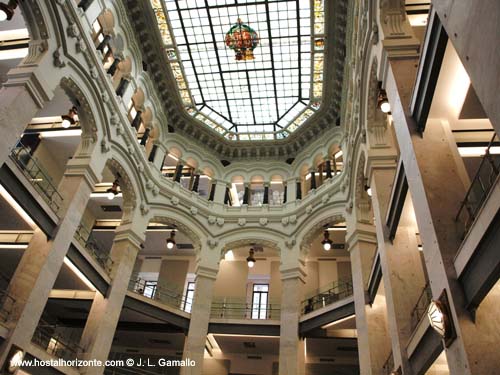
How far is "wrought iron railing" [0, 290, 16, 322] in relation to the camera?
417 inches

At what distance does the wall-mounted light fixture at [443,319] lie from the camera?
18.0ft

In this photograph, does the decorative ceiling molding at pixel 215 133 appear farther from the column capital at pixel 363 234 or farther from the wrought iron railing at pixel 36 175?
the column capital at pixel 363 234

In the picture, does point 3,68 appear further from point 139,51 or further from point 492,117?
point 492,117

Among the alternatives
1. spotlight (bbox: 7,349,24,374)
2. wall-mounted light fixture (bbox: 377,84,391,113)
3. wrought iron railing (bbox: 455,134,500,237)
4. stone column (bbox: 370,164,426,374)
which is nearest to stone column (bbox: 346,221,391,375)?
stone column (bbox: 370,164,426,374)

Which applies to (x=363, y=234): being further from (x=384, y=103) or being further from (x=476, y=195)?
(x=476, y=195)

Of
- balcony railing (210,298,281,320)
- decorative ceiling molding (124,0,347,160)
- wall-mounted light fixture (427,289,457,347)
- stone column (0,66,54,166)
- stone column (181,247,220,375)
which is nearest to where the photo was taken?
wall-mounted light fixture (427,289,457,347)

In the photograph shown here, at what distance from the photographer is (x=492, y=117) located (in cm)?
413

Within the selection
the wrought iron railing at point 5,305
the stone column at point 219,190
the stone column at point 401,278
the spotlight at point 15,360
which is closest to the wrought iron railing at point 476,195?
the stone column at point 401,278

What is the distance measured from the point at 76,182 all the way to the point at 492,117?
41.8 feet

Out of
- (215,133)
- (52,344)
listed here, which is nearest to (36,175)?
(52,344)

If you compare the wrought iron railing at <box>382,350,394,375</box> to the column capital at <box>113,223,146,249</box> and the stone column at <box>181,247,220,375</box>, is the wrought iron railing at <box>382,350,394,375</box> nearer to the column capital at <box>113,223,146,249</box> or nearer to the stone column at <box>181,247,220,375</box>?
the stone column at <box>181,247,220,375</box>

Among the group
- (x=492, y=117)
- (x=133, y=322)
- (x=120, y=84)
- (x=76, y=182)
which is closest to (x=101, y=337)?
(x=133, y=322)

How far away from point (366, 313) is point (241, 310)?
33.8ft

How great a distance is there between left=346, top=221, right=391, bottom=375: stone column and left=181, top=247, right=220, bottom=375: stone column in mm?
6574
